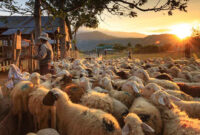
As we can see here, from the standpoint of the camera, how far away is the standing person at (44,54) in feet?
18.7

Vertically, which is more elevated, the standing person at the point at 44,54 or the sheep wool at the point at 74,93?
the standing person at the point at 44,54

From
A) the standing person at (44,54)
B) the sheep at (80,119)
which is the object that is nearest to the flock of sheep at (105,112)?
the sheep at (80,119)

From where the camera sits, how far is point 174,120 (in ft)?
8.18

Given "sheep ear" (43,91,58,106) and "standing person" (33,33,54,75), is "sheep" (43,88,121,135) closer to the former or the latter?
"sheep ear" (43,91,58,106)

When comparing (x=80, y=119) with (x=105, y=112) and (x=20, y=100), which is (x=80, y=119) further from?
(x=20, y=100)

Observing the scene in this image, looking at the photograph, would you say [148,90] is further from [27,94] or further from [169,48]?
[169,48]

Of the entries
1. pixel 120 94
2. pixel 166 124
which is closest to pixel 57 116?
pixel 120 94

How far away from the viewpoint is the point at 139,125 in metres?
1.85

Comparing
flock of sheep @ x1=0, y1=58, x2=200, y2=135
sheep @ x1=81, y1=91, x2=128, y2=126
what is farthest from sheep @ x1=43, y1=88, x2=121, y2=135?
sheep @ x1=81, y1=91, x2=128, y2=126

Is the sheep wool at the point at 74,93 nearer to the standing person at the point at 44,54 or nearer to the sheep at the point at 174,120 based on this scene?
the sheep at the point at 174,120

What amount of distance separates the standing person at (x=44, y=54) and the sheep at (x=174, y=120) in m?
4.37

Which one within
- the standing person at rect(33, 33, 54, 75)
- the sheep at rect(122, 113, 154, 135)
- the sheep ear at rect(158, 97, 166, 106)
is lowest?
the sheep at rect(122, 113, 154, 135)

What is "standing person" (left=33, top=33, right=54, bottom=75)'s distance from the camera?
5715 millimetres

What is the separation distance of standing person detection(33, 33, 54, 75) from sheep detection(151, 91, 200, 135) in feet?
14.3
